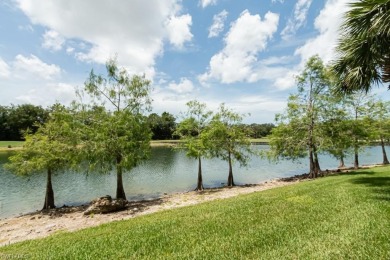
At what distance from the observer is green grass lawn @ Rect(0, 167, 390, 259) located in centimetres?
529

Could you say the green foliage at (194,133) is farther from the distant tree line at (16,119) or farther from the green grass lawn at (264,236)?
the distant tree line at (16,119)

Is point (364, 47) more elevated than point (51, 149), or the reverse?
point (364, 47)

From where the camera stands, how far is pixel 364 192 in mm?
10367

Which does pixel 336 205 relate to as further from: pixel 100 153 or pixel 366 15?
pixel 100 153

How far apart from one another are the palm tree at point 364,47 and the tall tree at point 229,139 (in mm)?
14076

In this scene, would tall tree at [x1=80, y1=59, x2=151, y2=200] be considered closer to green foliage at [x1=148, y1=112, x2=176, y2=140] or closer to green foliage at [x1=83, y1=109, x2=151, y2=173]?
green foliage at [x1=83, y1=109, x2=151, y2=173]

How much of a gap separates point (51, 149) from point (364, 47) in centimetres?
1932

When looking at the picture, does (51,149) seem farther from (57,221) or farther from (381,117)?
(381,117)

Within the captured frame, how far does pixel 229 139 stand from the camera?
2541 centimetres

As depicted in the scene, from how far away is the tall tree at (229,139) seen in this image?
81.2ft

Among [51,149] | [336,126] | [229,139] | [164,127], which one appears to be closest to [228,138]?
[229,139]

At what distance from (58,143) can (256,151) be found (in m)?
18.1

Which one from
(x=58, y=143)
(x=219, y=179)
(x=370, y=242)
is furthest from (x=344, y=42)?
(x=219, y=179)

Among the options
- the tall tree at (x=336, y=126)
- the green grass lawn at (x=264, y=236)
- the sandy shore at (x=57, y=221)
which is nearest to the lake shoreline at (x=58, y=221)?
the sandy shore at (x=57, y=221)
